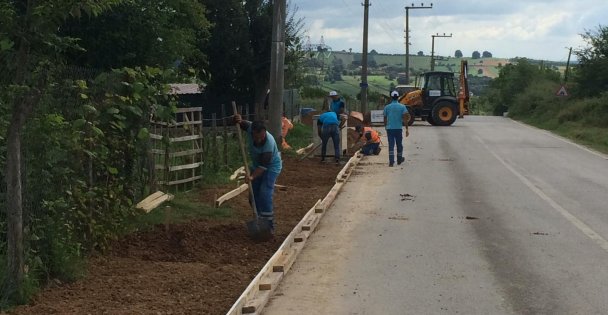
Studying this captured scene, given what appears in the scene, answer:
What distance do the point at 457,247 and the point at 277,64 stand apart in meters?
9.21

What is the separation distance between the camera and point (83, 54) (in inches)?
714

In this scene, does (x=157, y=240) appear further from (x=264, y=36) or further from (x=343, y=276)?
(x=264, y=36)

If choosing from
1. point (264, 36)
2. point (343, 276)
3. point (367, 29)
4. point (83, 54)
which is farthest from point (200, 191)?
point (367, 29)

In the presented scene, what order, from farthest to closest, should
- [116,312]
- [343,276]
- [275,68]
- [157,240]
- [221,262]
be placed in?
[275,68], [157,240], [221,262], [343,276], [116,312]

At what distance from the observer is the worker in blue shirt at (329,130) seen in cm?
1833

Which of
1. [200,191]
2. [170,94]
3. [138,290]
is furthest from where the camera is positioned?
[200,191]

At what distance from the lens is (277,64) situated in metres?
17.0

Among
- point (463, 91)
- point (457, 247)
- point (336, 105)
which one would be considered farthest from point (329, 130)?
point (463, 91)

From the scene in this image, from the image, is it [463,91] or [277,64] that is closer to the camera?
[277,64]

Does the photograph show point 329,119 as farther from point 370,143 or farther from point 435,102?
point 435,102

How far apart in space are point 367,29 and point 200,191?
2984 centimetres

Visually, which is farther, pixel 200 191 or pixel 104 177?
pixel 200 191

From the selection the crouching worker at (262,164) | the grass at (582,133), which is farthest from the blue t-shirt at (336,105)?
the crouching worker at (262,164)

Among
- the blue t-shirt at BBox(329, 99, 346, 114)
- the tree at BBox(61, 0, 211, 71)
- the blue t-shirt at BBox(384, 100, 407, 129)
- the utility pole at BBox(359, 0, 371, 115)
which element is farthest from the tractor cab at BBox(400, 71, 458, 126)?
the blue t-shirt at BBox(384, 100, 407, 129)
